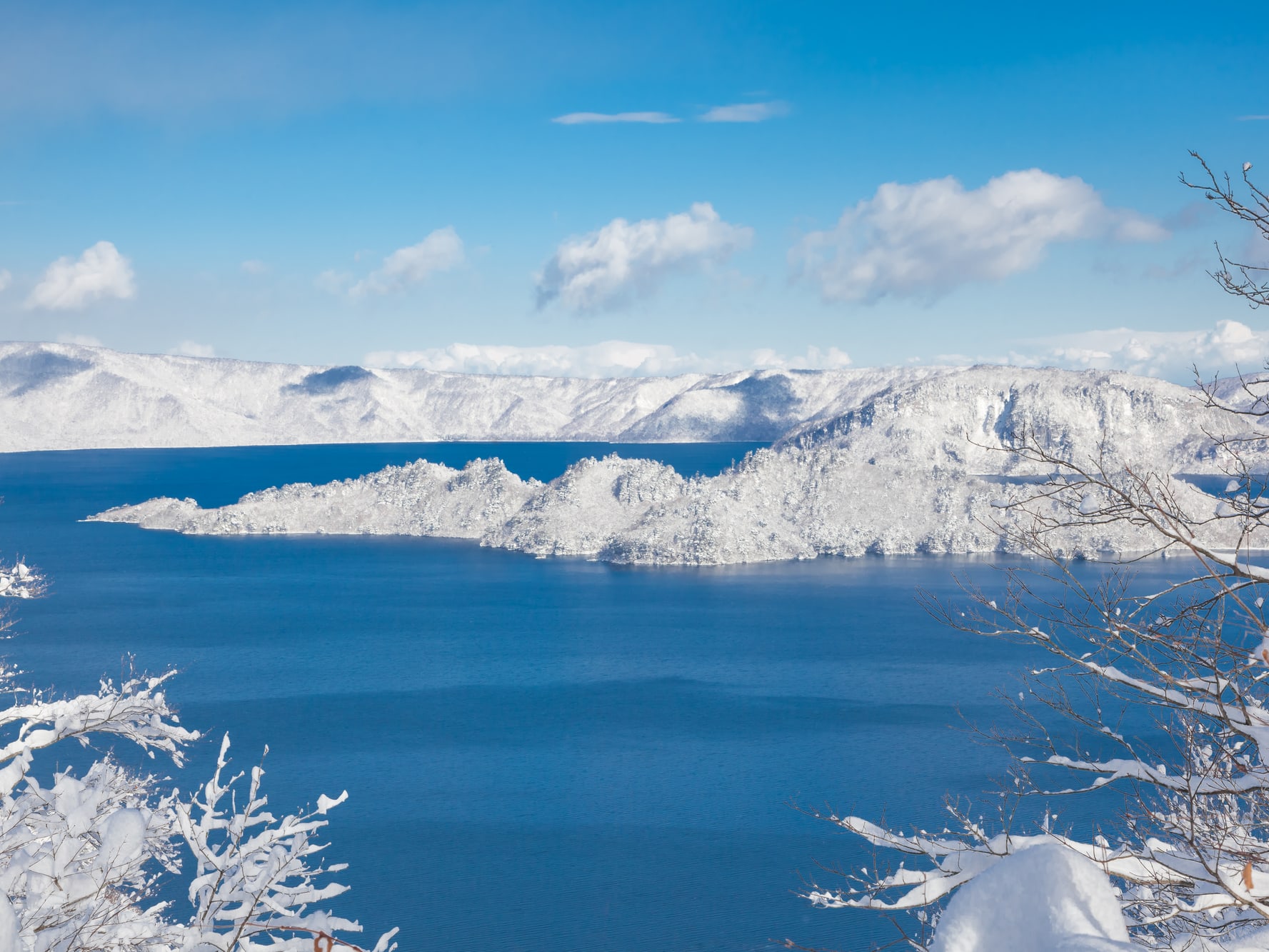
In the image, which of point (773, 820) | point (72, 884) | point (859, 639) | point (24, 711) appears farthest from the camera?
point (859, 639)

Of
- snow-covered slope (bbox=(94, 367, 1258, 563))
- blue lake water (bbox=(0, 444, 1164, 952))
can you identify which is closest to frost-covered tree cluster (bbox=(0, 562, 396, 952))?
blue lake water (bbox=(0, 444, 1164, 952))

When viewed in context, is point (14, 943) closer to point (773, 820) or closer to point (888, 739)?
point (773, 820)

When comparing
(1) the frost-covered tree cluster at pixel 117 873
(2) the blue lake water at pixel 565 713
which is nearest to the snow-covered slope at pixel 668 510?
(2) the blue lake water at pixel 565 713

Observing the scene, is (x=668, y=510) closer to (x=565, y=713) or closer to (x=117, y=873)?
(x=565, y=713)

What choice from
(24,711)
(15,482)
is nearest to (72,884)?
(24,711)

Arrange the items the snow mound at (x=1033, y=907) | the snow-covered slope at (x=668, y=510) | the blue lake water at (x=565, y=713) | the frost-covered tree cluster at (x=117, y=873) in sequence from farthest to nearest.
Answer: the snow-covered slope at (x=668, y=510) → the blue lake water at (x=565, y=713) → the frost-covered tree cluster at (x=117, y=873) → the snow mound at (x=1033, y=907)

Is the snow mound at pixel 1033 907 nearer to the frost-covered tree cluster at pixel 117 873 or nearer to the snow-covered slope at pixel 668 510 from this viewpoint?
the frost-covered tree cluster at pixel 117 873

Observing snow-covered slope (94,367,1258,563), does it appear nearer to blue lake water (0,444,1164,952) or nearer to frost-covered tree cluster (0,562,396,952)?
blue lake water (0,444,1164,952)
